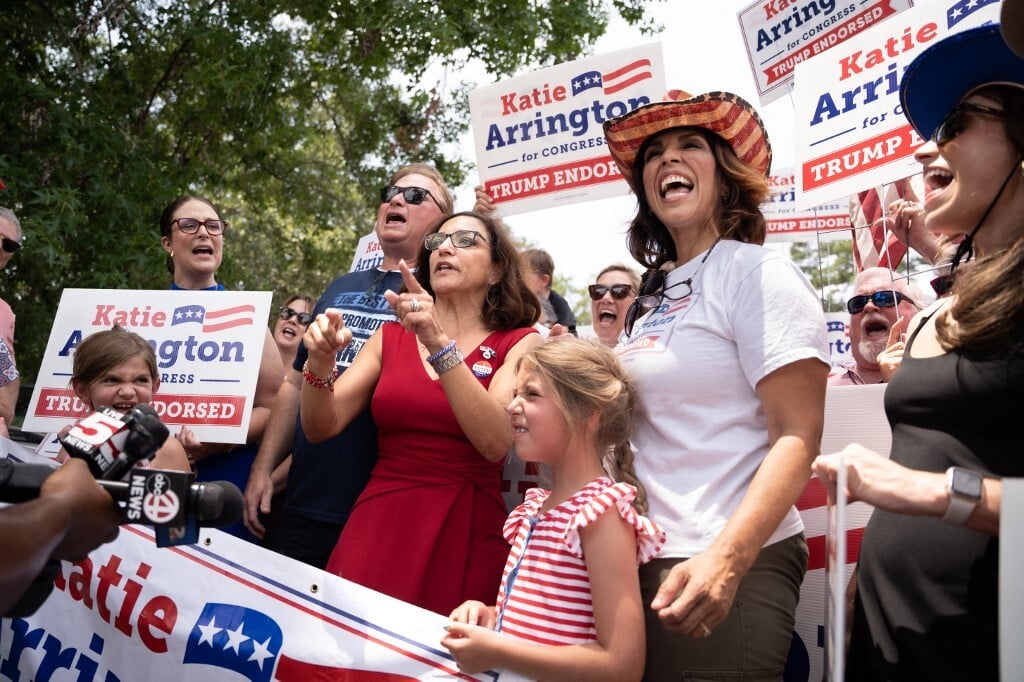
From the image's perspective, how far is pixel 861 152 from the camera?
439 cm

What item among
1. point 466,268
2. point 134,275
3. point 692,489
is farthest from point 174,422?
point 134,275

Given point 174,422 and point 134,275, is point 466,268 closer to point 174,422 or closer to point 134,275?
point 174,422

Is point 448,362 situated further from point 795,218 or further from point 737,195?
point 795,218

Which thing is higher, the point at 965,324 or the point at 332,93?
the point at 332,93

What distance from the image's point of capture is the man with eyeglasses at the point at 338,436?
11.5 ft

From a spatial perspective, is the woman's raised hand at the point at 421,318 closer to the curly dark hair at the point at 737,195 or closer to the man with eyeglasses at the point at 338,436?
the man with eyeglasses at the point at 338,436

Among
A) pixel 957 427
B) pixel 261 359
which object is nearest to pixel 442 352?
pixel 957 427

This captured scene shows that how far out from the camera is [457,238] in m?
3.48

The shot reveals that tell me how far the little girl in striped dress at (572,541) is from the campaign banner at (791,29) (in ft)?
14.2

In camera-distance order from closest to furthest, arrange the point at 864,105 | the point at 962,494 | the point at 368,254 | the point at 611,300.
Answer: the point at 962,494
the point at 864,105
the point at 611,300
the point at 368,254

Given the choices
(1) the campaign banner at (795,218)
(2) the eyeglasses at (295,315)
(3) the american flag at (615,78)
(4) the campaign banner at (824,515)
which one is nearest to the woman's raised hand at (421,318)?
(4) the campaign banner at (824,515)

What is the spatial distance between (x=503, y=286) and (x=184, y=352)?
1.66 metres

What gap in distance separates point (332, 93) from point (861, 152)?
11.2 m

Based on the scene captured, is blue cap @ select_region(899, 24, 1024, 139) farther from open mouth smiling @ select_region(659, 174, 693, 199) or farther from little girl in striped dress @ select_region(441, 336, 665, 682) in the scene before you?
little girl in striped dress @ select_region(441, 336, 665, 682)
